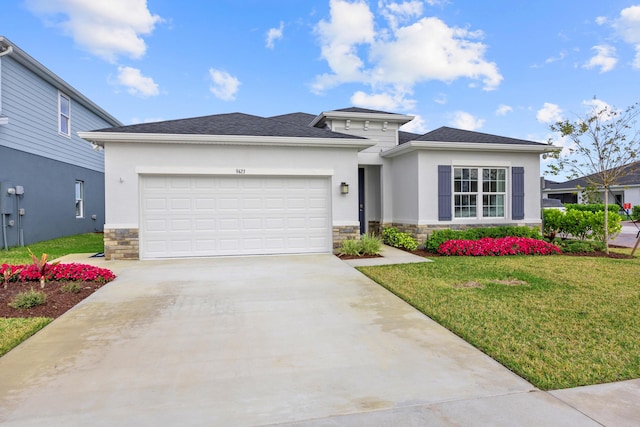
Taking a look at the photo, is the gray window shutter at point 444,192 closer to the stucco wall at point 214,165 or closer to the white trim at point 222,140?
the white trim at point 222,140

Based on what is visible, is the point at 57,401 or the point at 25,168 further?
the point at 25,168

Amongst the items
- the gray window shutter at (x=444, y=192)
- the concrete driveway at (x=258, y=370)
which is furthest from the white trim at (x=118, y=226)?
the gray window shutter at (x=444, y=192)

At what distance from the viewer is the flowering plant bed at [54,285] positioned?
4.98 m

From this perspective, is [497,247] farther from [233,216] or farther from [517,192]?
[233,216]

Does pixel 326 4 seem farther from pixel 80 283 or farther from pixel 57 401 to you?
pixel 57 401

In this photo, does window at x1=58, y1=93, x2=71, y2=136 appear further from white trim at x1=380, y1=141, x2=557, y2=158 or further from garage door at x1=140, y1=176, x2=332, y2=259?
white trim at x1=380, y1=141, x2=557, y2=158

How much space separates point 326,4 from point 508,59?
7.13m

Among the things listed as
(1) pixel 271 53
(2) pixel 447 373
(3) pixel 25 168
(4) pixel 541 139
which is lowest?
(2) pixel 447 373

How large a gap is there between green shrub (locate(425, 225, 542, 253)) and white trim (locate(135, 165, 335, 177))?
3426 millimetres

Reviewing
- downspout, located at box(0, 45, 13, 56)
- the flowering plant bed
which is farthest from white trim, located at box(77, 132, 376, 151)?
downspout, located at box(0, 45, 13, 56)

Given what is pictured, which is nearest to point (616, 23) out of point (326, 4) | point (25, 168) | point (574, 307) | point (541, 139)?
point (541, 139)

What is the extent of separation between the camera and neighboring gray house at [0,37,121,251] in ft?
34.7

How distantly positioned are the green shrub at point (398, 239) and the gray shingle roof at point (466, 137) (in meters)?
2.90

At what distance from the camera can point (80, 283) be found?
6.18 meters
